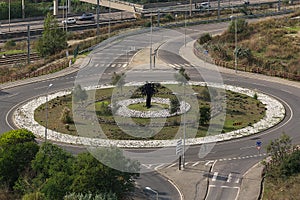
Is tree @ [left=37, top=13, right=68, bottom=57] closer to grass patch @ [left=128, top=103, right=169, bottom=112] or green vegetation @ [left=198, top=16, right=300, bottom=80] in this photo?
green vegetation @ [left=198, top=16, right=300, bottom=80]

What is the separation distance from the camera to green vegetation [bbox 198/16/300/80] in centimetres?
9900

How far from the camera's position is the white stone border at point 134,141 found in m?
65.2

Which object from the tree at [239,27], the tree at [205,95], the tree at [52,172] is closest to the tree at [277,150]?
the tree at [52,172]

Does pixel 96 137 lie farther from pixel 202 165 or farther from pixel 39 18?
pixel 39 18

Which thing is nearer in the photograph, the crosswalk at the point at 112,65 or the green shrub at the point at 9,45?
the crosswalk at the point at 112,65

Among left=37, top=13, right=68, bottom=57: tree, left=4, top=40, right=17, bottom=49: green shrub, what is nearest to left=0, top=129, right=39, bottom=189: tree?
left=37, top=13, right=68, bottom=57: tree

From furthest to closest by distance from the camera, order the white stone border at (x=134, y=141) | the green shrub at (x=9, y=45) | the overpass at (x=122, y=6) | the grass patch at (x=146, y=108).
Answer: the overpass at (x=122, y=6), the green shrub at (x=9, y=45), the grass patch at (x=146, y=108), the white stone border at (x=134, y=141)

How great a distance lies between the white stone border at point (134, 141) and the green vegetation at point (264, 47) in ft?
52.1

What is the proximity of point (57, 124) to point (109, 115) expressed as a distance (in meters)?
6.31

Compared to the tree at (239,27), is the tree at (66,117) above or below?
below

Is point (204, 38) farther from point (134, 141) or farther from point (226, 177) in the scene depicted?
point (226, 177)

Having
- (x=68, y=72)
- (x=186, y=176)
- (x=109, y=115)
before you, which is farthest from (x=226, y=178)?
(x=68, y=72)

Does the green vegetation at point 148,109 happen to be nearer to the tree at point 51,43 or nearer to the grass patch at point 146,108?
the grass patch at point 146,108

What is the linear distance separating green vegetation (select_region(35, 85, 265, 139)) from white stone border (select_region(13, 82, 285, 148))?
0.91 m
